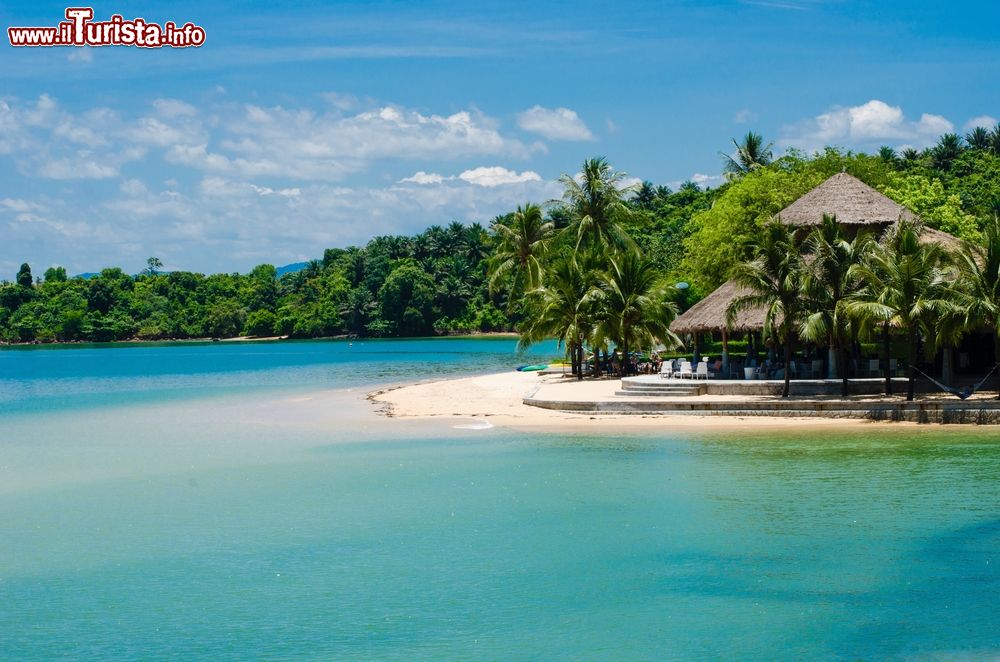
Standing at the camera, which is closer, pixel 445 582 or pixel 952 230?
pixel 445 582

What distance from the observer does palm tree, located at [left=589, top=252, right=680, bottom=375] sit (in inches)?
1383

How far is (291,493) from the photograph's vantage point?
19391 mm

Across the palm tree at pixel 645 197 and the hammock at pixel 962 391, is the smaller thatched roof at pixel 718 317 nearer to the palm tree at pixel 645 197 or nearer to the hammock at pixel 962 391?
the hammock at pixel 962 391

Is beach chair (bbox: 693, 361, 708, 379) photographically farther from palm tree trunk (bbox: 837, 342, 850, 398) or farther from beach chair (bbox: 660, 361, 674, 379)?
palm tree trunk (bbox: 837, 342, 850, 398)

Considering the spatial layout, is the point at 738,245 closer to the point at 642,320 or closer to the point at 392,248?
the point at 642,320

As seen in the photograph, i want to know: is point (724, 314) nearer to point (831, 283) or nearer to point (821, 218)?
point (831, 283)

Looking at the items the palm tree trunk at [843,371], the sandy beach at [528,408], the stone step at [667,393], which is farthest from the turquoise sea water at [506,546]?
the stone step at [667,393]

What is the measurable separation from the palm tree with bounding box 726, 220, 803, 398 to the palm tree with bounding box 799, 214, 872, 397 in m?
0.30

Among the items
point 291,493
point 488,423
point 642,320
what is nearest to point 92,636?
point 291,493

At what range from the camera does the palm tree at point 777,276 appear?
2681 cm

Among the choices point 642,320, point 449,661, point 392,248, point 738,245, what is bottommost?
point 449,661

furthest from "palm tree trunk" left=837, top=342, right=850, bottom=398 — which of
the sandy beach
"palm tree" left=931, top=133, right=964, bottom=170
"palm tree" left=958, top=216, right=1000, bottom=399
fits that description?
"palm tree" left=931, top=133, right=964, bottom=170

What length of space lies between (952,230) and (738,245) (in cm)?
833

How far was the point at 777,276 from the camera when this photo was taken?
27.0 meters
